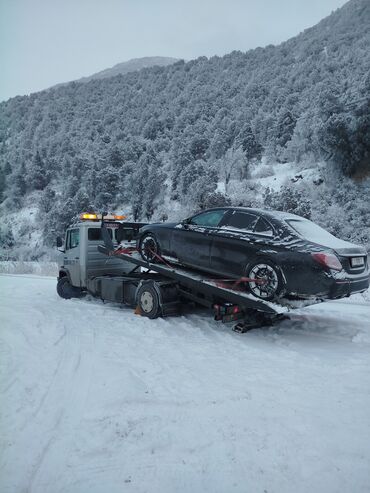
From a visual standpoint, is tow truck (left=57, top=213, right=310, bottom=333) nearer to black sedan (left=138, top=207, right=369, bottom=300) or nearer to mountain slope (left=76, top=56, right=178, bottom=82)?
black sedan (left=138, top=207, right=369, bottom=300)

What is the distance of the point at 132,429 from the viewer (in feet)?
10.00

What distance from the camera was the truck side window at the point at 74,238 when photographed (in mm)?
9109

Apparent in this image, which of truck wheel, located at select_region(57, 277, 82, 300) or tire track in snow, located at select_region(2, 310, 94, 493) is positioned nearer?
tire track in snow, located at select_region(2, 310, 94, 493)

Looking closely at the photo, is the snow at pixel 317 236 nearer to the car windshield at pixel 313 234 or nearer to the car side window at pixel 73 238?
the car windshield at pixel 313 234

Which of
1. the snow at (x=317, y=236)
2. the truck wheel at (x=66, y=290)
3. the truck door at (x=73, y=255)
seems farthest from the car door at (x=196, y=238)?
the truck wheel at (x=66, y=290)

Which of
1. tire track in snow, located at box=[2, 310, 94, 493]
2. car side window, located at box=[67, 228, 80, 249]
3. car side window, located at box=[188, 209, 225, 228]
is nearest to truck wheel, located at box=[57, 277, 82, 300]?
car side window, located at box=[67, 228, 80, 249]

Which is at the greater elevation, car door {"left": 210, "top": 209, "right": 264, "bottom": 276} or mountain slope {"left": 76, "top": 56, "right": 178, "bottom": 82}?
mountain slope {"left": 76, "top": 56, "right": 178, "bottom": 82}

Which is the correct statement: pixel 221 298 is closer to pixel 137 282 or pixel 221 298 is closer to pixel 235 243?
pixel 235 243

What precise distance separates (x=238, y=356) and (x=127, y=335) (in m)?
1.87

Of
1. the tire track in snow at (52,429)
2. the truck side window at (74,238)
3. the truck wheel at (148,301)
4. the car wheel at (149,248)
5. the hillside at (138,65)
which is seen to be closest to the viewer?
the tire track in snow at (52,429)

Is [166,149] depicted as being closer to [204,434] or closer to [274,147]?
[274,147]

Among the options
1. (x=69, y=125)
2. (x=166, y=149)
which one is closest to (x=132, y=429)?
(x=166, y=149)

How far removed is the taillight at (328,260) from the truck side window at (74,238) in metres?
5.98

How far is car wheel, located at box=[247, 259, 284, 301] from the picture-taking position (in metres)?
5.55
